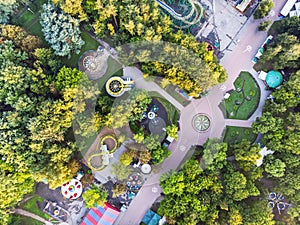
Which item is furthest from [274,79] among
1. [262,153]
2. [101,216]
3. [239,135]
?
[101,216]

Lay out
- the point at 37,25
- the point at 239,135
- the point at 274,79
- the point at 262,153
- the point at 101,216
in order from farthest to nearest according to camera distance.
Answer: the point at 37,25, the point at 239,135, the point at 274,79, the point at 262,153, the point at 101,216

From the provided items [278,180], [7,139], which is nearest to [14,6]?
[7,139]

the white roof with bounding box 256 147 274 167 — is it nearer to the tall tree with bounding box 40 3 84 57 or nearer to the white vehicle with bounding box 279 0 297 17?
the white vehicle with bounding box 279 0 297 17

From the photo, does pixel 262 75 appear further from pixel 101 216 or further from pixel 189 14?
pixel 101 216

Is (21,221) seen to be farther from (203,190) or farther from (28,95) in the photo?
(203,190)

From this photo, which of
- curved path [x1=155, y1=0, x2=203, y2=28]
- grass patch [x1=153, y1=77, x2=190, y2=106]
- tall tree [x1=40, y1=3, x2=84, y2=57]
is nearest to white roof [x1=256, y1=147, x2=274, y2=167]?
grass patch [x1=153, y1=77, x2=190, y2=106]

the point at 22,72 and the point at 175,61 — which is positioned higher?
the point at 175,61

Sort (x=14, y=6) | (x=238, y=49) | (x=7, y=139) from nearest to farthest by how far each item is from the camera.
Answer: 1. (x=7, y=139)
2. (x=14, y=6)
3. (x=238, y=49)
